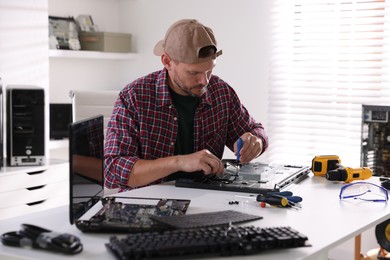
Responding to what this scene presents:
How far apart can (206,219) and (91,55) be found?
3.13 m

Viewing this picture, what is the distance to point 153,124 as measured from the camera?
2633 millimetres

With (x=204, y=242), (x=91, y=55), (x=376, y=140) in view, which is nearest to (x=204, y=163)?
(x=204, y=242)

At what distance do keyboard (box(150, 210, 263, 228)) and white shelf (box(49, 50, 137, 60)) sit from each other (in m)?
2.79

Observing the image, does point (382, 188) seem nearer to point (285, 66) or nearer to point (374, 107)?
point (374, 107)

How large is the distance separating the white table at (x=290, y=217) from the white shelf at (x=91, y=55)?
7.39ft

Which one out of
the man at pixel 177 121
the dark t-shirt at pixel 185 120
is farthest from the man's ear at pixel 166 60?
the dark t-shirt at pixel 185 120

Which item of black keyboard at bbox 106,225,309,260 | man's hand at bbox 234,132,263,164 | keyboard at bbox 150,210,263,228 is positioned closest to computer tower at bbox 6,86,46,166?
man's hand at bbox 234,132,263,164

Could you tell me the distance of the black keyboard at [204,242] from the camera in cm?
145

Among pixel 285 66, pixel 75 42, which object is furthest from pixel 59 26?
pixel 285 66

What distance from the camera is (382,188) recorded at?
2291 millimetres

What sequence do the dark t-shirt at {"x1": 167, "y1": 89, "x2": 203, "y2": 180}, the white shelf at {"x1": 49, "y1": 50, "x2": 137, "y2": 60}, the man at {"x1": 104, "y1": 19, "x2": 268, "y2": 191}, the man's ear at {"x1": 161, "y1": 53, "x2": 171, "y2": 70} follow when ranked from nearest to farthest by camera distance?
1. the man at {"x1": 104, "y1": 19, "x2": 268, "y2": 191}
2. the man's ear at {"x1": 161, "y1": 53, "x2": 171, "y2": 70}
3. the dark t-shirt at {"x1": 167, "y1": 89, "x2": 203, "y2": 180}
4. the white shelf at {"x1": 49, "y1": 50, "x2": 137, "y2": 60}

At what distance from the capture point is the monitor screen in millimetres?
1662

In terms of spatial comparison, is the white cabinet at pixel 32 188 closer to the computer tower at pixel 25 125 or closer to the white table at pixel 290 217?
the computer tower at pixel 25 125

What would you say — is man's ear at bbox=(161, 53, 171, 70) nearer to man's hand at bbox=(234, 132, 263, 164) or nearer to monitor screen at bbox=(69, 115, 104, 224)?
man's hand at bbox=(234, 132, 263, 164)
